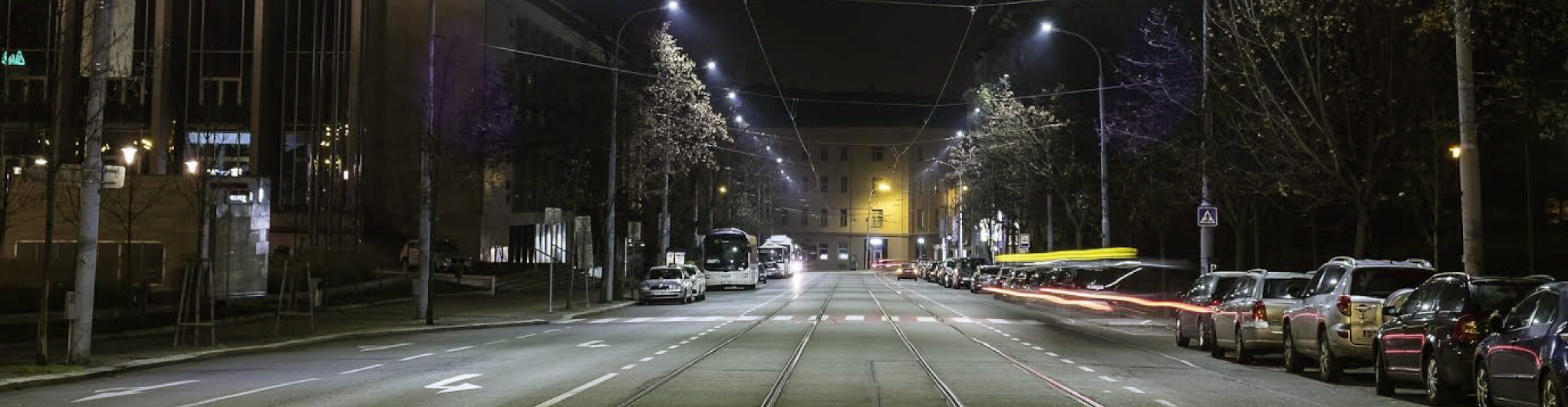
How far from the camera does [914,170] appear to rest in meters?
132

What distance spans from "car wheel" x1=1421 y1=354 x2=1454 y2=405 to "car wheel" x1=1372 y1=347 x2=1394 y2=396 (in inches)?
39.8

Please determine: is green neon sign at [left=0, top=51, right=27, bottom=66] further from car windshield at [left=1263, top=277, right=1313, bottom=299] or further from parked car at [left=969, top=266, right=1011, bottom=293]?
parked car at [left=969, top=266, right=1011, bottom=293]

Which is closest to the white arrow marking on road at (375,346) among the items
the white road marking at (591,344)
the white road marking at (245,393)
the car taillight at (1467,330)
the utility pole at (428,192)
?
the white road marking at (591,344)

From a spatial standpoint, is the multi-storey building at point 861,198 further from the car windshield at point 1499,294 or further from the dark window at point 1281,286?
the car windshield at point 1499,294

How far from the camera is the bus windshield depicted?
226ft

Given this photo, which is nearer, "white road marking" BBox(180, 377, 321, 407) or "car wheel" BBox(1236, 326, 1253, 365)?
"white road marking" BBox(180, 377, 321, 407)

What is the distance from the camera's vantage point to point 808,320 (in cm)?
3491

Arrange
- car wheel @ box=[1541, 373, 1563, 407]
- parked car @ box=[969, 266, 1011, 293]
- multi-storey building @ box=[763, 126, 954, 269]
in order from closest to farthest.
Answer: car wheel @ box=[1541, 373, 1563, 407], parked car @ box=[969, 266, 1011, 293], multi-storey building @ box=[763, 126, 954, 269]

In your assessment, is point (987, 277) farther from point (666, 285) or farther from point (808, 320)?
point (808, 320)

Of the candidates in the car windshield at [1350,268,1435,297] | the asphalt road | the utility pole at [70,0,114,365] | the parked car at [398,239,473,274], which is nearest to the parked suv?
the car windshield at [1350,268,1435,297]

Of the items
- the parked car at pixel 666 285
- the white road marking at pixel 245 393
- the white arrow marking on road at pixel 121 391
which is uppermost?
the parked car at pixel 666 285

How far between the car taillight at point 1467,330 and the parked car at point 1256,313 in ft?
17.8

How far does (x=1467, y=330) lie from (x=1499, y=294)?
3.44 ft

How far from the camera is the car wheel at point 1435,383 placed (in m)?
14.1
